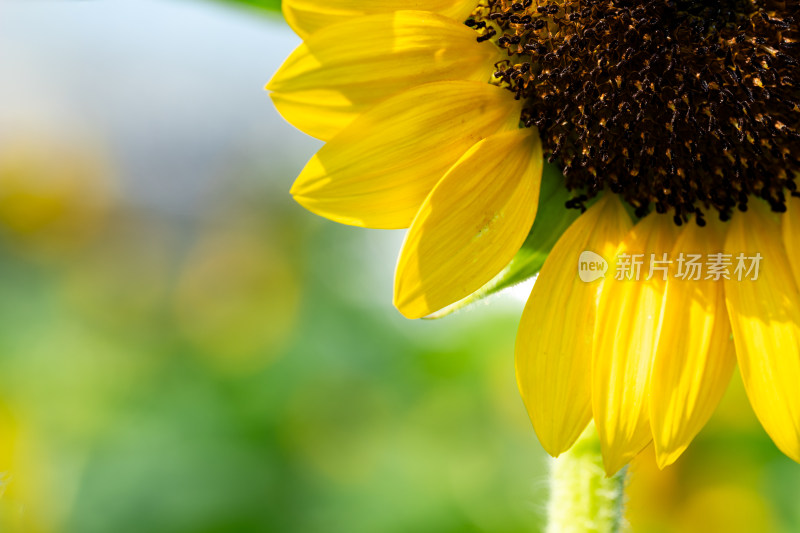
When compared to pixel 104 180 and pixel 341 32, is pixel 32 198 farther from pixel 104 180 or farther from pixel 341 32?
pixel 341 32

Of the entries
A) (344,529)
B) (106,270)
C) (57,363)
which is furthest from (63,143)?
(344,529)

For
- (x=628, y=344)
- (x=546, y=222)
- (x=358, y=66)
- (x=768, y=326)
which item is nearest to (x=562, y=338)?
(x=628, y=344)

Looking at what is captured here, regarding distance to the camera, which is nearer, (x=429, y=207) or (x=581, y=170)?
(x=429, y=207)

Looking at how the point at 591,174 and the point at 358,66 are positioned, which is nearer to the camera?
the point at 358,66

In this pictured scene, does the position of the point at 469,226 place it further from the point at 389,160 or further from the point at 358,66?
the point at 358,66

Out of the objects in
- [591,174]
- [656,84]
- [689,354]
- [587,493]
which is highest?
[656,84]

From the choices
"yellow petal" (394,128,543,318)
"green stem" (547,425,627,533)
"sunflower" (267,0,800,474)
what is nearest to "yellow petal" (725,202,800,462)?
"sunflower" (267,0,800,474)

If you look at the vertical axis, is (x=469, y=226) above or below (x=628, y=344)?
above

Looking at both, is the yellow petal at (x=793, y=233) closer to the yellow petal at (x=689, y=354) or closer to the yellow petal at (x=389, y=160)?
the yellow petal at (x=689, y=354)
